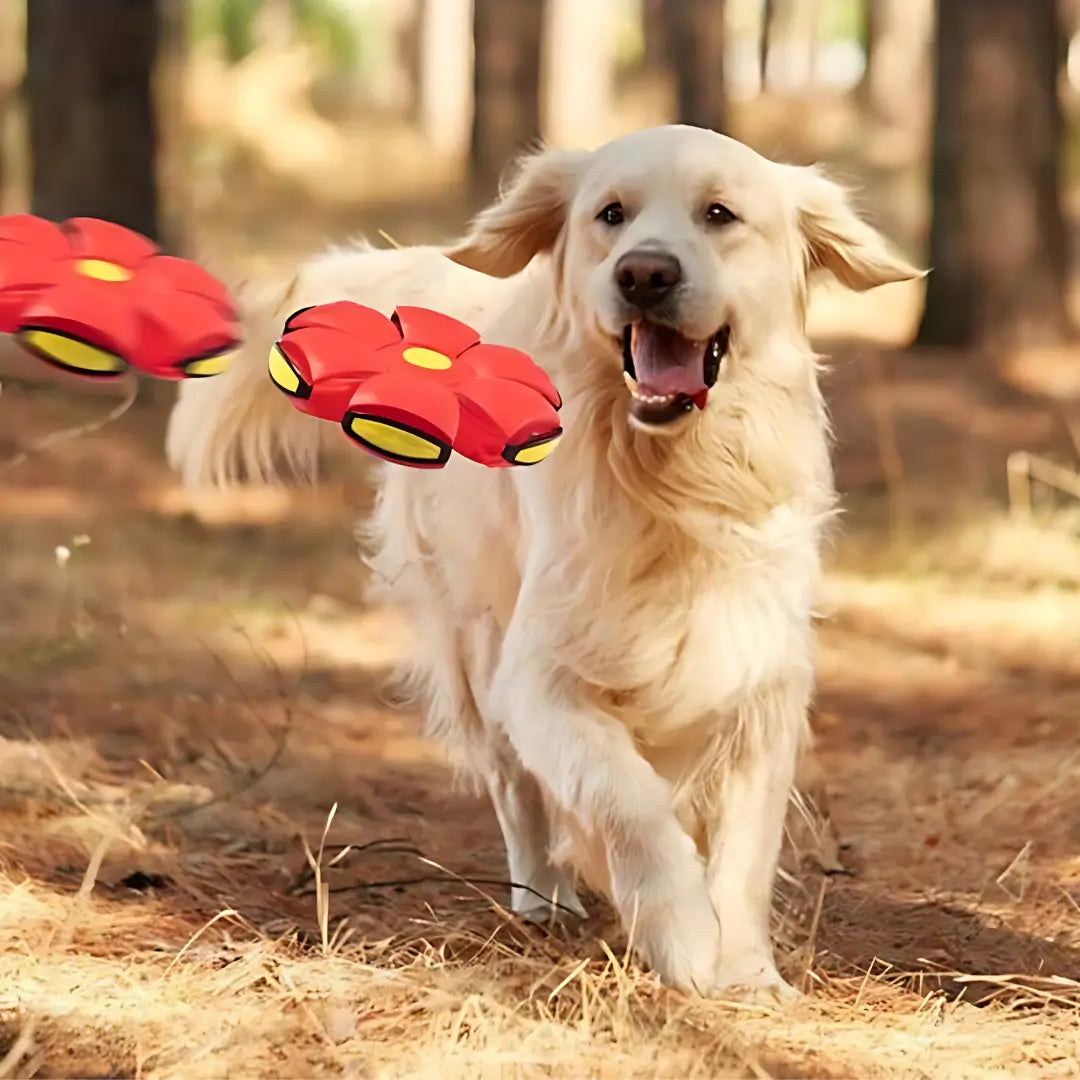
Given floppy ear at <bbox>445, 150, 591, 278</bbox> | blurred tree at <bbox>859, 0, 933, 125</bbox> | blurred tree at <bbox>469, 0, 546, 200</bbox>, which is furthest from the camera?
blurred tree at <bbox>859, 0, 933, 125</bbox>

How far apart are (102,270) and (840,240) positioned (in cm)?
141

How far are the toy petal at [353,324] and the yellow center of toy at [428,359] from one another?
0.14 ft

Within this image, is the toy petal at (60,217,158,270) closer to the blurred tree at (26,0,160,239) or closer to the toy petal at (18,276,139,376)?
the toy petal at (18,276,139,376)

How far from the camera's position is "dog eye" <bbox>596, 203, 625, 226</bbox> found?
10.2ft

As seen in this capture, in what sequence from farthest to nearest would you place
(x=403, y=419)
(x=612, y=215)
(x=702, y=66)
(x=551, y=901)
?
(x=702, y=66) → (x=551, y=901) → (x=612, y=215) → (x=403, y=419)

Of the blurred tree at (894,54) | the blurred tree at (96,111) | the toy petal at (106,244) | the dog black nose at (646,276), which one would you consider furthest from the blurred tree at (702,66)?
the toy petal at (106,244)

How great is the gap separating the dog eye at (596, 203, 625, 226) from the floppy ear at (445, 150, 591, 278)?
7.6 inches

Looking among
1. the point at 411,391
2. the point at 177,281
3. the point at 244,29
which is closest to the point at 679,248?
the point at 411,391

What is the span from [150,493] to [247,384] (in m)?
3.94

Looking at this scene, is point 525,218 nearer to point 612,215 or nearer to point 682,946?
point 612,215

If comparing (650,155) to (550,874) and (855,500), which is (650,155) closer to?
(550,874)

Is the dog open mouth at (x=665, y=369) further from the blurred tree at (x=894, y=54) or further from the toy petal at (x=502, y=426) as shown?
the blurred tree at (x=894, y=54)

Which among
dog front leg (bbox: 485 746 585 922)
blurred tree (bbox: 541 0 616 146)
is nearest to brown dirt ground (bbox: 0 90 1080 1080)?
dog front leg (bbox: 485 746 585 922)

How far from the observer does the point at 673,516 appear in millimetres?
3199
